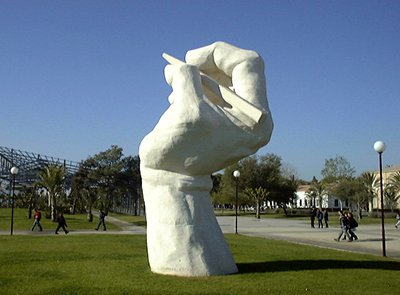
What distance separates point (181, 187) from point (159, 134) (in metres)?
1.21

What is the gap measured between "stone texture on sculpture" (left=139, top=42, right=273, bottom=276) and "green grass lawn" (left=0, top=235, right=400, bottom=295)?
45cm

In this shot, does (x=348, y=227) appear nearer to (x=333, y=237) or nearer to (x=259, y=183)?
(x=333, y=237)

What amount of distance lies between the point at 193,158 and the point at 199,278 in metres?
2.42

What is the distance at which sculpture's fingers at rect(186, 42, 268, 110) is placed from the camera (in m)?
10.1

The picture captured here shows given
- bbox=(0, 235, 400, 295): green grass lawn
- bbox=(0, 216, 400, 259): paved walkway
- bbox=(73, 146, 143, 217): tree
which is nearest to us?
bbox=(0, 235, 400, 295): green grass lawn

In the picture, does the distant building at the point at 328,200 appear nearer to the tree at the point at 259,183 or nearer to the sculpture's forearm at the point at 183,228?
the tree at the point at 259,183

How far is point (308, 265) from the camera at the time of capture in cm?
1170

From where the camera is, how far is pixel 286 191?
65.3 meters

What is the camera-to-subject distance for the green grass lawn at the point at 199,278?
8344 mm

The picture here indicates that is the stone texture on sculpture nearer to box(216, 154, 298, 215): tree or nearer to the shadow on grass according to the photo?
the shadow on grass

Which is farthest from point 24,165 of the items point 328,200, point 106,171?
point 328,200

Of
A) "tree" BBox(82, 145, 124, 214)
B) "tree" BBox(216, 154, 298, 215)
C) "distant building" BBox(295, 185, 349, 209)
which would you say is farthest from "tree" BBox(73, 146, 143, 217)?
"distant building" BBox(295, 185, 349, 209)

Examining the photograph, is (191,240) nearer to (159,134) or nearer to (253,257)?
(159,134)

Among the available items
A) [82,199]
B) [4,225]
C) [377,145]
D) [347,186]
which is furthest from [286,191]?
[377,145]
